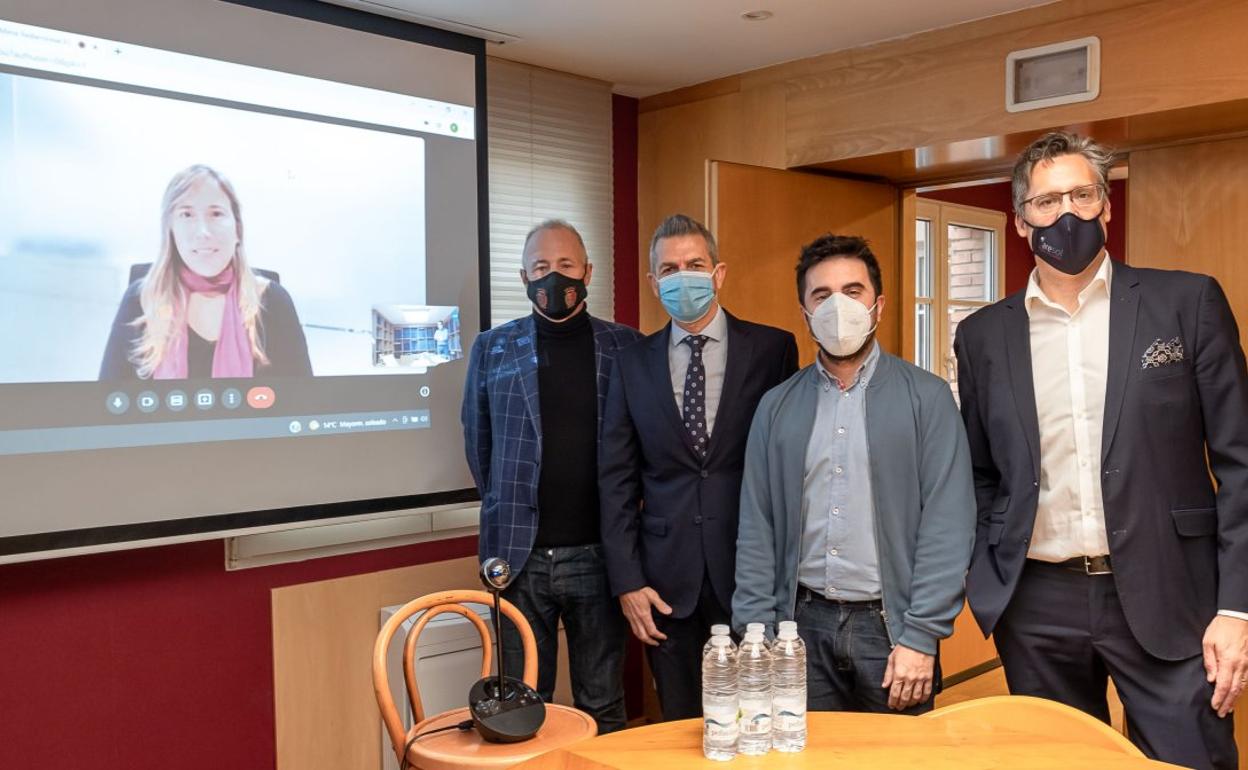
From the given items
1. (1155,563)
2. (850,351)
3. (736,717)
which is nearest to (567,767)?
(736,717)

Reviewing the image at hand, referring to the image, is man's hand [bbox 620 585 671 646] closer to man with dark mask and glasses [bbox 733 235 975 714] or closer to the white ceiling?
man with dark mask and glasses [bbox 733 235 975 714]

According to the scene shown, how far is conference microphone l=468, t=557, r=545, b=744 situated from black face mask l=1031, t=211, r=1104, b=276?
1235mm

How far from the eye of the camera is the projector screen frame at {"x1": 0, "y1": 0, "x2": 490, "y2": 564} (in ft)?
8.14

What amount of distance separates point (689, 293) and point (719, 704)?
3.71 ft

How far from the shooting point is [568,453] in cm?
261

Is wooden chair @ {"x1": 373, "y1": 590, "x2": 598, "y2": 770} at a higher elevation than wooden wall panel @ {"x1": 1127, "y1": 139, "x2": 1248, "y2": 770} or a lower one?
lower

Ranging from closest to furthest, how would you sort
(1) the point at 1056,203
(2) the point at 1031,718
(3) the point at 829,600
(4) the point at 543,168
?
1. (2) the point at 1031,718
2. (1) the point at 1056,203
3. (3) the point at 829,600
4. (4) the point at 543,168

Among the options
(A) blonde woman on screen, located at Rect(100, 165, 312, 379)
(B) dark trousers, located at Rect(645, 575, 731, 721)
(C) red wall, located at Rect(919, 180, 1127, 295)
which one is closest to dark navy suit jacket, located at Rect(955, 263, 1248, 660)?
(B) dark trousers, located at Rect(645, 575, 731, 721)

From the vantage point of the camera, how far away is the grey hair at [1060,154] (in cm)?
196

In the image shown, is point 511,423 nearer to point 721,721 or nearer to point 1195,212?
point 721,721

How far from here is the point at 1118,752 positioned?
1540 millimetres

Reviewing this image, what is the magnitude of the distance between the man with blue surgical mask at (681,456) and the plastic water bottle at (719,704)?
33.1 inches

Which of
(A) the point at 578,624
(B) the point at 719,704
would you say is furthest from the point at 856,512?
(A) the point at 578,624

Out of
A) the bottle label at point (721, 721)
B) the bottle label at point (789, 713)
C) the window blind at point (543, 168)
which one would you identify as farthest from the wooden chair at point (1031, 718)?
the window blind at point (543, 168)
